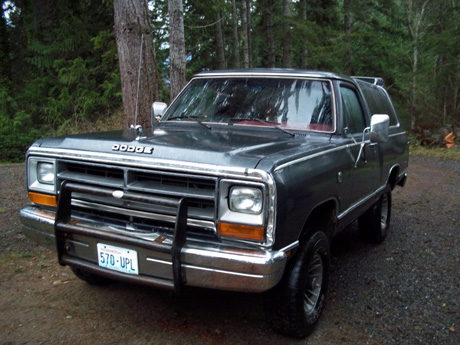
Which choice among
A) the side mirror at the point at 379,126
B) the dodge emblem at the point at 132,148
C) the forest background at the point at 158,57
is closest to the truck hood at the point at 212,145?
the dodge emblem at the point at 132,148

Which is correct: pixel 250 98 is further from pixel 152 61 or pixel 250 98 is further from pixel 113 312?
pixel 152 61

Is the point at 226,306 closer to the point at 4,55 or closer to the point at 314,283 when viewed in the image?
the point at 314,283

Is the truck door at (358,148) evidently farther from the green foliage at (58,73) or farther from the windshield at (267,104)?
the green foliage at (58,73)

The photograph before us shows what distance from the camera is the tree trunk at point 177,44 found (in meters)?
8.98

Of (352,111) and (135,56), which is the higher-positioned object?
(135,56)

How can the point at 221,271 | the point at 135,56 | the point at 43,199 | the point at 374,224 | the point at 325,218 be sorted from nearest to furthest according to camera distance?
the point at 221,271 < the point at 43,199 < the point at 325,218 < the point at 374,224 < the point at 135,56

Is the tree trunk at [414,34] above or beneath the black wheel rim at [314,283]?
above

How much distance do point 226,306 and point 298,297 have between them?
2.97 feet

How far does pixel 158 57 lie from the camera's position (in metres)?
17.4

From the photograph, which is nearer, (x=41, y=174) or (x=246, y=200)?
(x=246, y=200)

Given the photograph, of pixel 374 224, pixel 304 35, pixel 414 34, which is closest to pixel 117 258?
pixel 374 224

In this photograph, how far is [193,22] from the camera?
1848 cm

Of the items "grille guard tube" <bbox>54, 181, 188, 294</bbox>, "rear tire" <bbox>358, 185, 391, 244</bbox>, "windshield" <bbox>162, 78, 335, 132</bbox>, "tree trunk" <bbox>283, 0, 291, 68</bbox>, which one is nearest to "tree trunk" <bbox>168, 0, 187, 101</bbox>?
"windshield" <bbox>162, 78, 335, 132</bbox>

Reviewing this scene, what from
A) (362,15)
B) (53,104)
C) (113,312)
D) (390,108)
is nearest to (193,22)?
(53,104)
